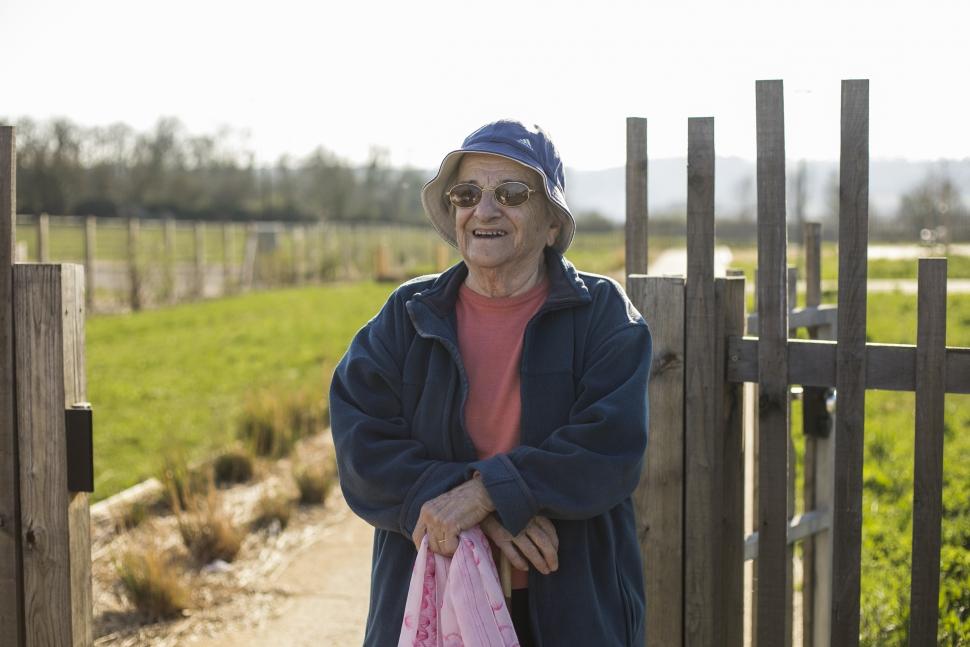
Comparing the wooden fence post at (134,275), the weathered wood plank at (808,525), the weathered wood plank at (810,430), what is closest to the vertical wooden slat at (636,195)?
the weathered wood plank at (810,430)

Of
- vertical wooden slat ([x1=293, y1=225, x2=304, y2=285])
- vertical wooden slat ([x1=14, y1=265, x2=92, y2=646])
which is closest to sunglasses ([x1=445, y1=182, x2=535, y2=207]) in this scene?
vertical wooden slat ([x1=14, y1=265, x2=92, y2=646])

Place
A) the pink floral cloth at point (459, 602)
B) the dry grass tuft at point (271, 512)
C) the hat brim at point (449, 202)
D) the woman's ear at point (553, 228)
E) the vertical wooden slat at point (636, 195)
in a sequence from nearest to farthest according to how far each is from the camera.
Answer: the pink floral cloth at point (459, 602)
the hat brim at point (449, 202)
the woman's ear at point (553, 228)
the vertical wooden slat at point (636, 195)
the dry grass tuft at point (271, 512)

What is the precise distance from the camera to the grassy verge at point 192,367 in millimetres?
8188

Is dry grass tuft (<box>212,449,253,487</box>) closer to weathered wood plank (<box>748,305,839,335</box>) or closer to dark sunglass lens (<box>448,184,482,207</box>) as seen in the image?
weathered wood plank (<box>748,305,839,335</box>)

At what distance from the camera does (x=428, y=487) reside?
91.2 inches

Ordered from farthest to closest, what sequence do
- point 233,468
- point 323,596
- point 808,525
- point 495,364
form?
point 233,468
point 323,596
point 808,525
point 495,364

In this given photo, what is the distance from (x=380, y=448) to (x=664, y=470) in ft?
3.32

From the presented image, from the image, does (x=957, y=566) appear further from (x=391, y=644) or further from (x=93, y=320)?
(x=93, y=320)

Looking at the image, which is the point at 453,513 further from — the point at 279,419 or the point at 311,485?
the point at 279,419

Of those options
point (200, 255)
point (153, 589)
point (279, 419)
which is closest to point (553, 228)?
point (153, 589)

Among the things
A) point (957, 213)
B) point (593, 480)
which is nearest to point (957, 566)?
point (593, 480)

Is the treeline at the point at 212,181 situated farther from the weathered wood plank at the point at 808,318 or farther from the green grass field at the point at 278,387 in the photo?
the weathered wood plank at the point at 808,318

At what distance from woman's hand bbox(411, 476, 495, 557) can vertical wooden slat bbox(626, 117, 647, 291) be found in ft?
3.37

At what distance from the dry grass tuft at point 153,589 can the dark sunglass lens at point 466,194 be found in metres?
2.87
